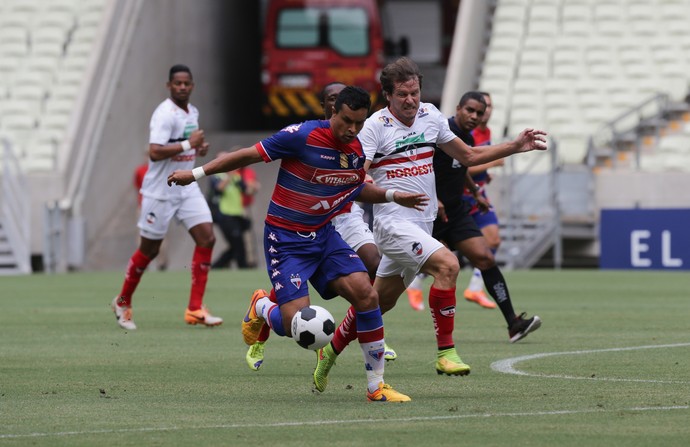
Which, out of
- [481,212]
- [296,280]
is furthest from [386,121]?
[481,212]

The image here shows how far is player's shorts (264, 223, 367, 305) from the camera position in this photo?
8.90 meters

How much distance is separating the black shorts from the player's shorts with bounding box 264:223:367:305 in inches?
135

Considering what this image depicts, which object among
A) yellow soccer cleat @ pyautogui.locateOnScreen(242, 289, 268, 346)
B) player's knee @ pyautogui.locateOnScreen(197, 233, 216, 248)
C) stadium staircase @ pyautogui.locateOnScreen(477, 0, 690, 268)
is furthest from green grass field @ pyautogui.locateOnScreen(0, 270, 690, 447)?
stadium staircase @ pyautogui.locateOnScreen(477, 0, 690, 268)

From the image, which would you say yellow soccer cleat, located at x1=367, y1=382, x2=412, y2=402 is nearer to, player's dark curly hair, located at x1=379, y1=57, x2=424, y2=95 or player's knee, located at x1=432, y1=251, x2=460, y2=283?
player's knee, located at x1=432, y1=251, x2=460, y2=283

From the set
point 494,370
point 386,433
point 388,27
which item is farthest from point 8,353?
point 388,27

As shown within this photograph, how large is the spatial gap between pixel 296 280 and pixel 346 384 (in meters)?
1.01

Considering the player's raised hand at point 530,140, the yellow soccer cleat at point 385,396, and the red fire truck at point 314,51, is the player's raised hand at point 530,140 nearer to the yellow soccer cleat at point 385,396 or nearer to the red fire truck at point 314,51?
the yellow soccer cleat at point 385,396

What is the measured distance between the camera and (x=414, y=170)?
10008 millimetres

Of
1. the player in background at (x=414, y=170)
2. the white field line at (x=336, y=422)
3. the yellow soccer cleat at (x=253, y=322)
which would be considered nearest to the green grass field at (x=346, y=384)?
the white field line at (x=336, y=422)

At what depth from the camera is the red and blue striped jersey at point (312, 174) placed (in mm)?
8828

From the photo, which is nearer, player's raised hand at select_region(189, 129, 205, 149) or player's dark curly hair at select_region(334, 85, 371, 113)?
player's dark curly hair at select_region(334, 85, 371, 113)

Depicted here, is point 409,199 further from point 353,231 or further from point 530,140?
point 353,231

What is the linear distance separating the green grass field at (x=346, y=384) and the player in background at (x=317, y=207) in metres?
0.56

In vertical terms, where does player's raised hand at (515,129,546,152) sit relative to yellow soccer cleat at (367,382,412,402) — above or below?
above
